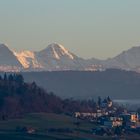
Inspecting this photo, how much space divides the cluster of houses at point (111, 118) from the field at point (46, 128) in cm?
254

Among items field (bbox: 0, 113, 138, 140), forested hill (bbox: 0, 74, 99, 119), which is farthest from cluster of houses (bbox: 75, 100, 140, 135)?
field (bbox: 0, 113, 138, 140)

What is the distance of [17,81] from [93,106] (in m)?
10.4

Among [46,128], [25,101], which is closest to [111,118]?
[25,101]

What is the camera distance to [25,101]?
126m

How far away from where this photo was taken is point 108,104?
5679 inches

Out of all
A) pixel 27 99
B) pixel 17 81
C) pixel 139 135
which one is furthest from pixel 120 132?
pixel 17 81

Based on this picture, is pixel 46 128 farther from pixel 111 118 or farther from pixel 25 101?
pixel 25 101

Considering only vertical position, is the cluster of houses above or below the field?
above

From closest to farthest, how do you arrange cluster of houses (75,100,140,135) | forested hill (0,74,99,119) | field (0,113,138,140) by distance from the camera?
field (0,113,138,140), cluster of houses (75,100,140,135), forested hill (0,74,99,119)

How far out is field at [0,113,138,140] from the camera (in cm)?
9712

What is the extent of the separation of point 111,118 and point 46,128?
1859 cm

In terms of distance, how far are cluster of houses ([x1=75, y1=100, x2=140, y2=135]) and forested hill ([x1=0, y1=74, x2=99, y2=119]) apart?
83.0 inches

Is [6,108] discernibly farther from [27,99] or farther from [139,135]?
[139,135]

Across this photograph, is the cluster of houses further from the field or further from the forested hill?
the field
